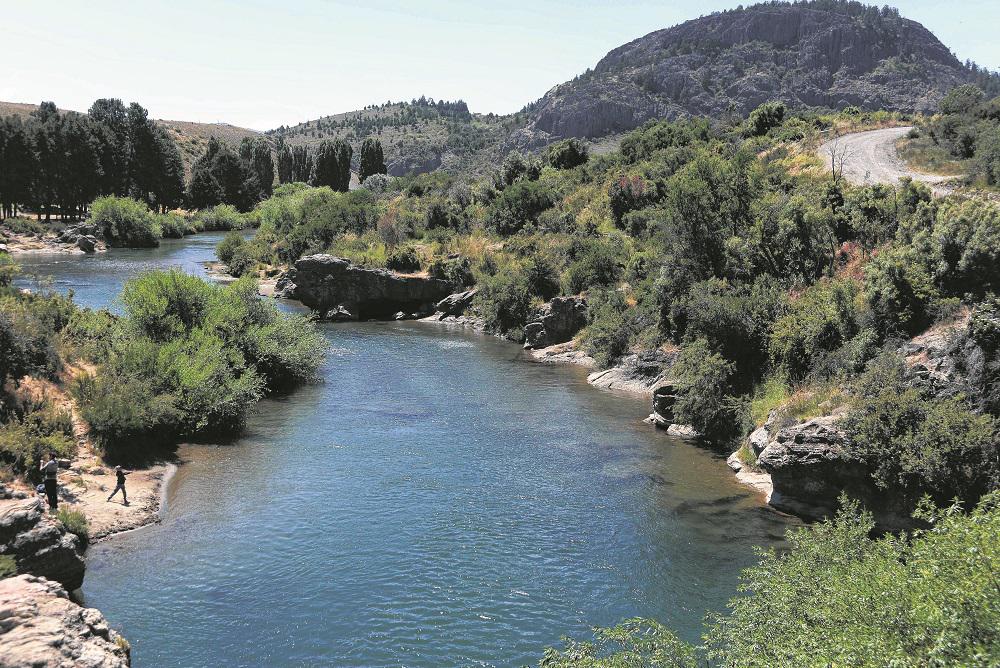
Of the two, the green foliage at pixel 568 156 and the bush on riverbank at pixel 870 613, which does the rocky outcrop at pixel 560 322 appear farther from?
the green foliage at pixel 568 156

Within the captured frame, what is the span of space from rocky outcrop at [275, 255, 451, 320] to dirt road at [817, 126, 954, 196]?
1358 inches

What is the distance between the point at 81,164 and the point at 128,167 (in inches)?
500

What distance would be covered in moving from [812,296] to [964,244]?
8001 mm

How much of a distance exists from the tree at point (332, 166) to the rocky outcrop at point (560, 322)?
105 m

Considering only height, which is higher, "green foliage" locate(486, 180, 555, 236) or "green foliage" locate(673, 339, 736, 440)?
"green foliage" locate(486, 180, 555, 236)

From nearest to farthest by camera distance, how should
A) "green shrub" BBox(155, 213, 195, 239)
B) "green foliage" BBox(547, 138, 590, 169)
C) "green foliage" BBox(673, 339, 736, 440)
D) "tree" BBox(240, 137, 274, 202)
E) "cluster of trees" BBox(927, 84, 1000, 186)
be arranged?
"green foliage" BBox(673, 339, 736, 440) → "cluster of trees" BBox(927, 84, 1000, 186) → "green foliage" BBox(547, 138, 590, 169) → "green shrub" BBox(155, 213, 195, 239) → "tree" BBox(240, 137, 274, 202)

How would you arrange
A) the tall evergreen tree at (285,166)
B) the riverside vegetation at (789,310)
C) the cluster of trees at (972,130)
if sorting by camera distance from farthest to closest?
the tall evergreen tree at (285,166)
the cluster of trees at (972,130)
the riverside vegetation at (789,310)

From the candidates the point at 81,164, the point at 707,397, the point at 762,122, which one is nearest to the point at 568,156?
the point at 762,122

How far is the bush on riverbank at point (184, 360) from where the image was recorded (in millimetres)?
29031

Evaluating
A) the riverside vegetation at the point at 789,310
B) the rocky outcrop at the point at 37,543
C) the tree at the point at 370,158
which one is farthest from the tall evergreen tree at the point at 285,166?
the rocky outcrop at the point at 37,543

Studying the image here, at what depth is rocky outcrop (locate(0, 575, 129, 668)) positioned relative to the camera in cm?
1284

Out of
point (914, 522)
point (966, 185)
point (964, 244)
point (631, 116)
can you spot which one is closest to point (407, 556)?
point (914, 522)

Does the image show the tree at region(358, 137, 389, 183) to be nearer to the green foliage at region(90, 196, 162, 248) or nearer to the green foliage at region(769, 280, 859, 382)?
the green foliage at region(90, 196, 162, 248)

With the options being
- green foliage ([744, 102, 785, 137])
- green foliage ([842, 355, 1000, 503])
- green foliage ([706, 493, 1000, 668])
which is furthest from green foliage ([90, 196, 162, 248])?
green foliage ([706, 493, 1000, 668])
